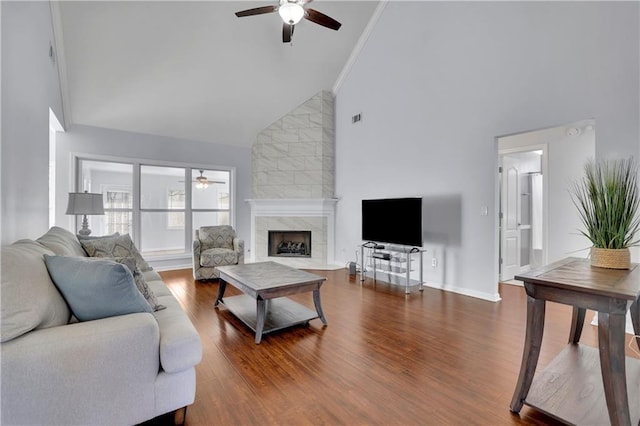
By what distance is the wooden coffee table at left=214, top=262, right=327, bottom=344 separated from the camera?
2641mm

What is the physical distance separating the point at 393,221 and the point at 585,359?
267cm

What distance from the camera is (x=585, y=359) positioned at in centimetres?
211

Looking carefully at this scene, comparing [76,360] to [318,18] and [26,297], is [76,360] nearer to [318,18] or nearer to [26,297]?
[26,297]

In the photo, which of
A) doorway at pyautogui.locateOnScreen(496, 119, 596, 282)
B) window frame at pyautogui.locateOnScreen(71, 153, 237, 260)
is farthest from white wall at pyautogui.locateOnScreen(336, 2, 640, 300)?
window frame at pyautogui.locateOnScreen(71, 153, 237, 260)

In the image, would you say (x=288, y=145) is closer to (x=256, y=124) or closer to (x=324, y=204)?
(x=256, y=124)

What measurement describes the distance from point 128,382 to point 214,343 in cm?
120

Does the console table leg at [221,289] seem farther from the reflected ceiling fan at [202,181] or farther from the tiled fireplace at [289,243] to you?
the reflected ceiling fan at [202,181]

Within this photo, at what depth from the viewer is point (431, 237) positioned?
443 centimetres

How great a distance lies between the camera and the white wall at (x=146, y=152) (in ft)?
15.7

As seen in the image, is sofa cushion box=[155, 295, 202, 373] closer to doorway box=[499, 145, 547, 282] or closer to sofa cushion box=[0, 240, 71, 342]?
sofa cushion box=[0, 240, 71, 342]

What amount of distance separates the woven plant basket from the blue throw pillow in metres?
2.76

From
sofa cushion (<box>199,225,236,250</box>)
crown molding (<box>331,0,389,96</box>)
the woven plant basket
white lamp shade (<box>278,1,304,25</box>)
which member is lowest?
sofa cushion (<box>199,225,236,250</box>)

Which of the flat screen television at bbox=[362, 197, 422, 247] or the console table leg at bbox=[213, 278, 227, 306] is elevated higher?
the flat screen television at bbox=[362, 197, 422, 247]

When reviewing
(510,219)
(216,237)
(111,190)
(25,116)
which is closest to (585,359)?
(510,219)
